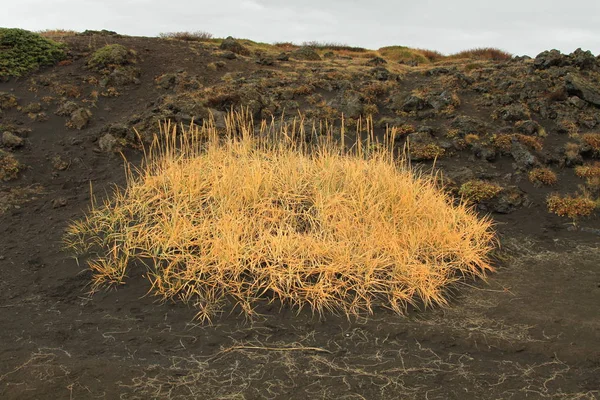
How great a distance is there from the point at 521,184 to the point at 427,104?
3619 mm

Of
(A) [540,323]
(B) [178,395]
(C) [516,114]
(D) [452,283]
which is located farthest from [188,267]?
(C) [516,114]

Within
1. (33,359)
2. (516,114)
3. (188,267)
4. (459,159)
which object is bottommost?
(33,359)

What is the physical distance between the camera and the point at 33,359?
4387 mm

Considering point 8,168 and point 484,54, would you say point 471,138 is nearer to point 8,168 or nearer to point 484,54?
point 8,168

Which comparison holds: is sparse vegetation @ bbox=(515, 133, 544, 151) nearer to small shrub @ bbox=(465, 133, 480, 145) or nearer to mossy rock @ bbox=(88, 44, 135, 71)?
small shrub @ bbox=(465, 133, 480, 145)

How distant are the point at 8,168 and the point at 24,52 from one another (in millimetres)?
6228

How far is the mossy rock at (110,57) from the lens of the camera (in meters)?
13.5

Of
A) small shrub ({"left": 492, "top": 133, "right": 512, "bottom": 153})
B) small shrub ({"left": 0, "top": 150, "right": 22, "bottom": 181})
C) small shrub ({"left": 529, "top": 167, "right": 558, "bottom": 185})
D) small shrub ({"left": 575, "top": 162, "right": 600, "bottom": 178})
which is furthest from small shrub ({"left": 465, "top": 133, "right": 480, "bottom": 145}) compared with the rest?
small shrub ({"left": 0, "top": 150, "right": 22, "bottom": 181})

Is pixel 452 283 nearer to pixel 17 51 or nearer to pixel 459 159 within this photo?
pixel 459 159

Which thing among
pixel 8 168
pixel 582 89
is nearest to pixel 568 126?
pixel 582 89

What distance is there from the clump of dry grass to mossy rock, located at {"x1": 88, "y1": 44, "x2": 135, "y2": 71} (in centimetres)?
723

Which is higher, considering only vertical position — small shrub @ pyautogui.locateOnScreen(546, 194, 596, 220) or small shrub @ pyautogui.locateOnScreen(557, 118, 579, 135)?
small shrub @ pyautogui.locateOnScreen(557, 118, 579, 135)

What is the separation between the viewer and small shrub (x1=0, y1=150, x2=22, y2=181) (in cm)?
866

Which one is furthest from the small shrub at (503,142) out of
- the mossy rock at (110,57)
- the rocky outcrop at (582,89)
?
the mossy rock at (110,57)
